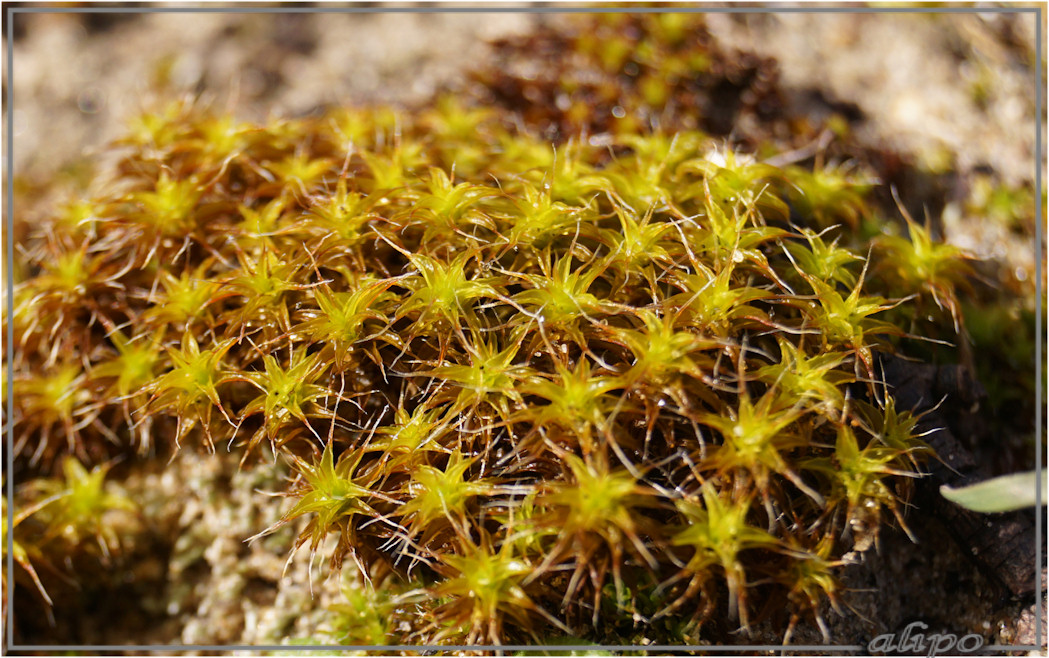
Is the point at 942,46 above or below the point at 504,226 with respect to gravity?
below

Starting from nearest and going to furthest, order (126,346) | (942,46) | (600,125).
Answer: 1. (126,346)
2. (600,125)
3. (942,46)

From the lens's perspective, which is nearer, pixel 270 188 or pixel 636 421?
pixel 636 421

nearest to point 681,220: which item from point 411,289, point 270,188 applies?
point 411,289

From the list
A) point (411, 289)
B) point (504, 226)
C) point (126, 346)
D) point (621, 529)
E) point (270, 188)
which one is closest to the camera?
point (621, 529)

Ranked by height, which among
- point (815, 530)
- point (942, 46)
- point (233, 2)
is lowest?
point (815, 530)

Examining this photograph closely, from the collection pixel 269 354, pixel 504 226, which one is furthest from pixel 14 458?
pixel 504 226

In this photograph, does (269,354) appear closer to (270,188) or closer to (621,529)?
(270,188)
